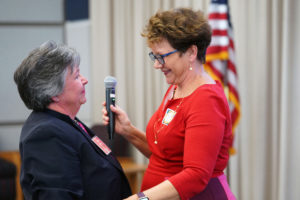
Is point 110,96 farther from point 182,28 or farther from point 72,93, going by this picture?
point 182,28

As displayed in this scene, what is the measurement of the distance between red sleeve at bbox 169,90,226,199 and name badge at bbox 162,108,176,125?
0.60 feet

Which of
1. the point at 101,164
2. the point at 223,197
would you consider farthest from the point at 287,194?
the point at 101,164

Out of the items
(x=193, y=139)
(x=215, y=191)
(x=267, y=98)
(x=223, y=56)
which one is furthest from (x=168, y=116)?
(x=267, y=98)

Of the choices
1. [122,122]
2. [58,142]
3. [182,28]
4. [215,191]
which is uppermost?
[182,28]

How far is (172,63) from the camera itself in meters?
1.77

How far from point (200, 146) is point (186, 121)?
162mm

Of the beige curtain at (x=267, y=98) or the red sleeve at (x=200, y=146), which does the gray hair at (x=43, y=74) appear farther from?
the beige curtain at (x=267, y=98)

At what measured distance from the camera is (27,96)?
1635mm

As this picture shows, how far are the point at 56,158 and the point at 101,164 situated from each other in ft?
0.85

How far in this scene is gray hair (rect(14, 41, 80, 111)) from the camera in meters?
1.59

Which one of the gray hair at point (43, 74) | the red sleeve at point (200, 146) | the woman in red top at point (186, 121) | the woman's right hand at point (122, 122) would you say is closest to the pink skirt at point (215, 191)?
the woman in red top at point (186, 121)

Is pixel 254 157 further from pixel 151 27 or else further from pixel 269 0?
pixel 151 27

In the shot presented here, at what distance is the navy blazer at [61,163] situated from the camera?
4.85 feet

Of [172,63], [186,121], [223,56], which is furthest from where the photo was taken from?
[223,56]
